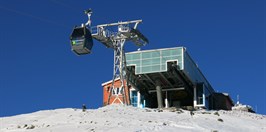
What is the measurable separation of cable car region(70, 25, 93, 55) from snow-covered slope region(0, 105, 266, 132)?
13530mm

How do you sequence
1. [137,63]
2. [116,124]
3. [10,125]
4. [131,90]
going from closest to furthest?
[116,124], [10,125], [137,63], [131,90]

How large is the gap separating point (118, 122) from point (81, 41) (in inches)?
940

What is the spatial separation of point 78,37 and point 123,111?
17.0 meters

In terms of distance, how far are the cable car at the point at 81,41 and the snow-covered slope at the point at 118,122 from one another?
44.4 feet

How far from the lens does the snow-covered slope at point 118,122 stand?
124ft

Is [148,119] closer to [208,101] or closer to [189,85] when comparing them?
[189,85]

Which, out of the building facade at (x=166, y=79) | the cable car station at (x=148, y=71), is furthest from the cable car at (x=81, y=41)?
the building facade at (x=166, y=79)

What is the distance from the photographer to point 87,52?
210 feet

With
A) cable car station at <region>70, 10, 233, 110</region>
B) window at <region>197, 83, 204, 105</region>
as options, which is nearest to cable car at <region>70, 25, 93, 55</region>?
cable car station at <region>70, 10, 233, 110</region>

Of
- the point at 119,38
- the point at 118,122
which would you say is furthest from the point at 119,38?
the point at 118,122

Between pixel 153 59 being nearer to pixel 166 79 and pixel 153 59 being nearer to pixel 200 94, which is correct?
pixel 166 79

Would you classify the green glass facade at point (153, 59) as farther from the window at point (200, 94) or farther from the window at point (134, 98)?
the window at point (134, 98)

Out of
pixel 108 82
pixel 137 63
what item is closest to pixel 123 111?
pixel 137 63

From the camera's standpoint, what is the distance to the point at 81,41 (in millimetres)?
62562
